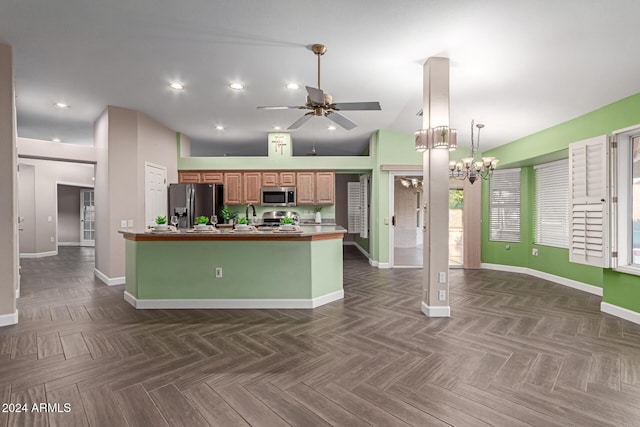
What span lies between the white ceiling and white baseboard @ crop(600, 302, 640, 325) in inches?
97.9

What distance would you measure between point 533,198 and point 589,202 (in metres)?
2.21

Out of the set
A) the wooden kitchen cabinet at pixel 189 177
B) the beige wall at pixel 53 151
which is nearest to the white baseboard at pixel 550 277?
the wooden kitchen cabinet at pixel 189 177

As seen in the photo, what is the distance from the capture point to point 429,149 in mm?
3578

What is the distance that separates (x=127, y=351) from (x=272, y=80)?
11.2 ft

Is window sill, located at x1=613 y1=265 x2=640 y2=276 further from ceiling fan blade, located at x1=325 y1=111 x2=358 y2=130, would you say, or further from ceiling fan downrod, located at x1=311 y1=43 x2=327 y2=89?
ceiling fan downrod, located at x1=311 y1=43 x2=327 y2=89

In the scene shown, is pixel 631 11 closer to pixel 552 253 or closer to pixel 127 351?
pixel 552 253

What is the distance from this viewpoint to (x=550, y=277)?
219 inches

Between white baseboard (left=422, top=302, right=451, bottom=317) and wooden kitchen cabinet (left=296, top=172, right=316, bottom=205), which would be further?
wooden kitchen cabinet (left=296, top=172, right=316, bottom=205)

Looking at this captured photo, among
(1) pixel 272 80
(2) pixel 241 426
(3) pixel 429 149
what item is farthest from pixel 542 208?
(2) pixel 241 426

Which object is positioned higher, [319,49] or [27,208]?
[319,49]

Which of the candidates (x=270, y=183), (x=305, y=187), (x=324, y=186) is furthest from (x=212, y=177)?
(x=324, y=186)

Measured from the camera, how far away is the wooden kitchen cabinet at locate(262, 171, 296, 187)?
7.16 metres

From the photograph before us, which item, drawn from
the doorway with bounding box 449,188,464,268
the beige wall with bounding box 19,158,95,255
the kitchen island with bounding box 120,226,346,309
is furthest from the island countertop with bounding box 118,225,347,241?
the beige wall with bounding box 19,158,95,255

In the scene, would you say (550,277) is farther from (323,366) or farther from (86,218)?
(86,218)
